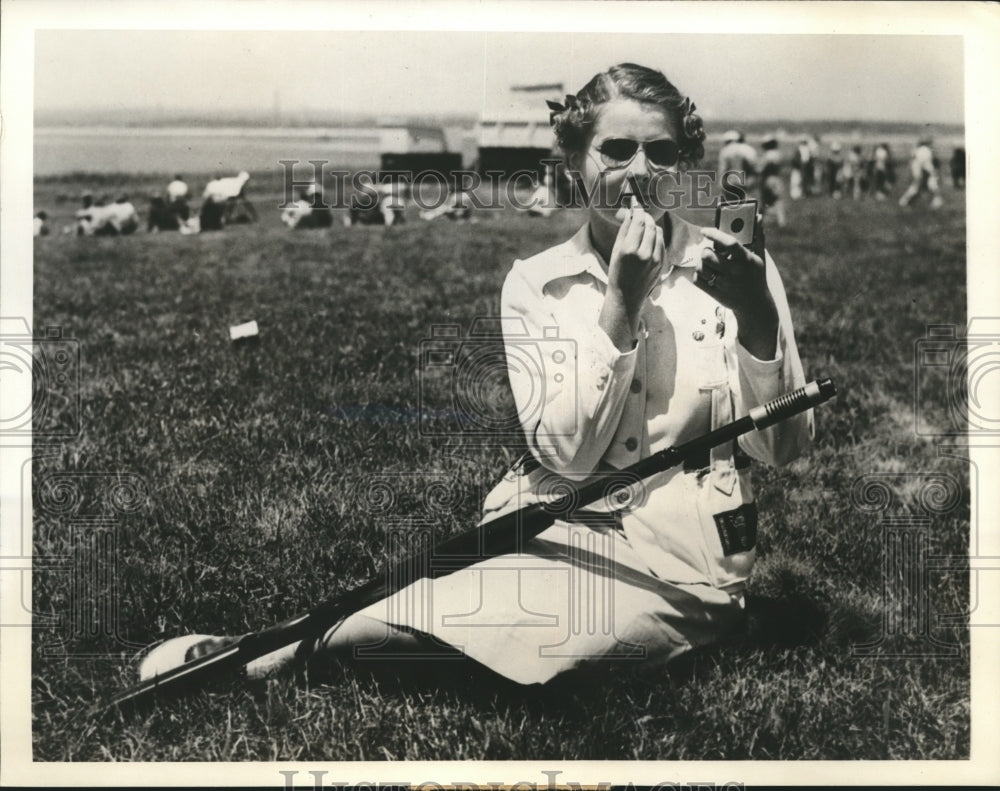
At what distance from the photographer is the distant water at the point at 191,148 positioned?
8.65 feet

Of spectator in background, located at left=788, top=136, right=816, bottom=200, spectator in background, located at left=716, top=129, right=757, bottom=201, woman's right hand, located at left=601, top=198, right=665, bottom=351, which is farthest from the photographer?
spectator in background, located at left=788, top=136, right=816, bottom=200

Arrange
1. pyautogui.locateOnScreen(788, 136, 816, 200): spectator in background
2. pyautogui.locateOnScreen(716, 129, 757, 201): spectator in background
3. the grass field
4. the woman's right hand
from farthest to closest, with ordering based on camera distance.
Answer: pyautogui.locateOnScreen(788, 136, 816, 200): spectator in background, pyautogui.locateOnScreen(716, 129, 757, 201): spectator in background, the grass field, the woman's right hand

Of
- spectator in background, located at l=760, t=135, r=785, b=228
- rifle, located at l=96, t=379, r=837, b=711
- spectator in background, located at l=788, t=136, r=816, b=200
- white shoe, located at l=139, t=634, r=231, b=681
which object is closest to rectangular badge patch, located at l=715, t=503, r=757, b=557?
rifle, located at l=96, t=379, r=837, b=711

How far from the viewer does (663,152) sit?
249cm

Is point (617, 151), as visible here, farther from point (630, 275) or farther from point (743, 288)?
point (743, 288)

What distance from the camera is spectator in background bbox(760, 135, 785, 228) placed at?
8.69 feet

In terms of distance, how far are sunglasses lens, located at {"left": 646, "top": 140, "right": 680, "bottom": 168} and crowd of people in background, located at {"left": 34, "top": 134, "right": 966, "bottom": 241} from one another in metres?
0.17

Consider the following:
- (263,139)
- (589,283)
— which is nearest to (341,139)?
(263,139)

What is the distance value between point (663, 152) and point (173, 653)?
186 centimetres

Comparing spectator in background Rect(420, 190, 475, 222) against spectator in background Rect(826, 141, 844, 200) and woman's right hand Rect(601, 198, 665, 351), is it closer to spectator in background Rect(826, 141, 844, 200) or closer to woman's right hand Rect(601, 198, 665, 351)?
woman's right hand Rect(601, 198, 665, 351)

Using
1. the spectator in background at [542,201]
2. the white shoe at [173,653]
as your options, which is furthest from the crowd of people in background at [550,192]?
the white shoe at [173,653]

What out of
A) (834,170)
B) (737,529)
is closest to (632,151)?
(834,170)

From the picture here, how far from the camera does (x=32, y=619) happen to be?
8.55ft

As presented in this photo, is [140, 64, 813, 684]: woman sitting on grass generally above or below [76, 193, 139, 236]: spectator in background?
below
